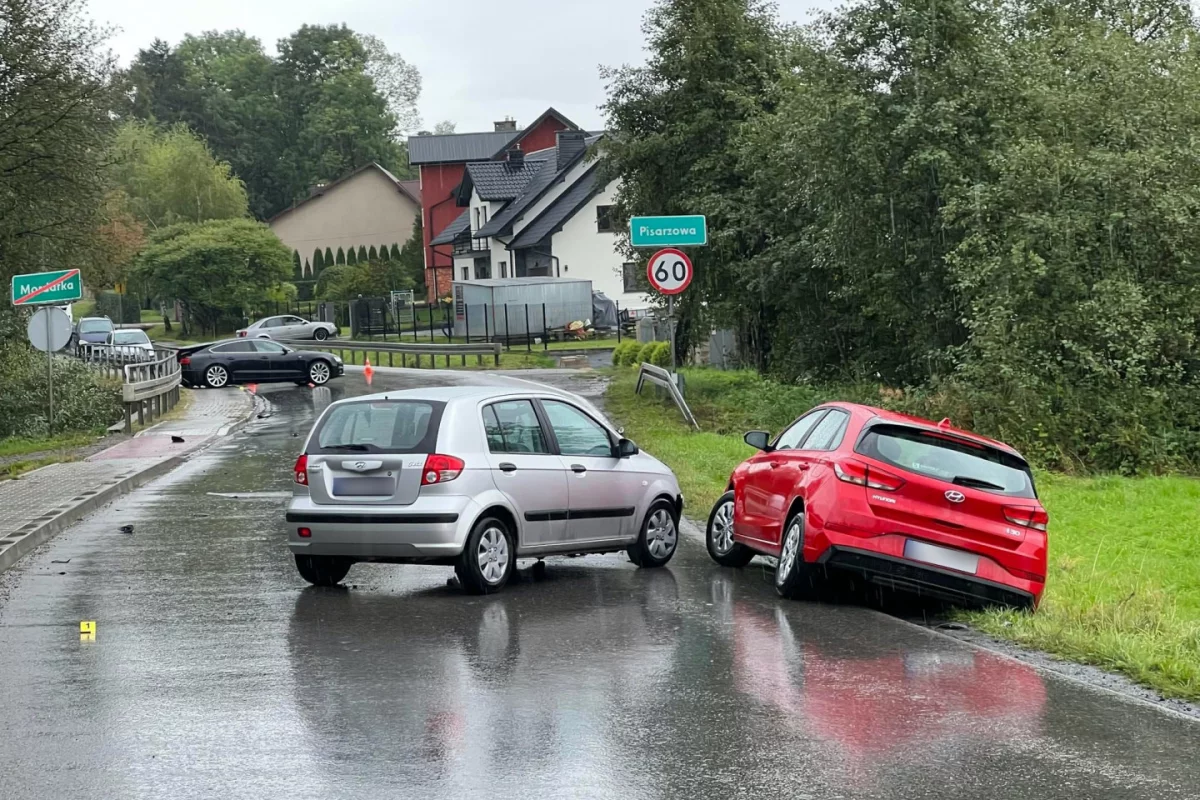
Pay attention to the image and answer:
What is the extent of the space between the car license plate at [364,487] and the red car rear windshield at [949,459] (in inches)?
132

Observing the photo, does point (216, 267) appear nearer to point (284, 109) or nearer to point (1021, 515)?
point (284, 109)

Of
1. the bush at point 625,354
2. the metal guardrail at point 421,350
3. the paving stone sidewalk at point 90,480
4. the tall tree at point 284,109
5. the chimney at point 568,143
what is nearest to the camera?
the paving stone sidewalk at point 90,480

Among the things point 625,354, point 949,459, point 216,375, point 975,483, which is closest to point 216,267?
point 216,375

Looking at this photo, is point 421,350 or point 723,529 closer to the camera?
point 723,529

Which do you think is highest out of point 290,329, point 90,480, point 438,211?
point 438,211

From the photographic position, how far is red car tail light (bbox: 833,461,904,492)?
10.9m

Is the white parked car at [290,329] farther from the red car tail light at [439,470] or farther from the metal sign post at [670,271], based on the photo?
the red car tail light at [439,470]

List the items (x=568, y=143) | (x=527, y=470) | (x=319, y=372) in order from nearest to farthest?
(x=527, y=470) < (x=319, y=372) < (x=568, y=143)

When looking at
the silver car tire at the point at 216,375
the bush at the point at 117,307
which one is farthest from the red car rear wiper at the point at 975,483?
the bush at the point at 117,307

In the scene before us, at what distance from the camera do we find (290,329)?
66500 mm

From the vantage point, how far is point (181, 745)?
7.02 metres

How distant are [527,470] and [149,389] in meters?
20.8

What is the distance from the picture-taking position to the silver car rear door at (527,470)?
11789 millimetres

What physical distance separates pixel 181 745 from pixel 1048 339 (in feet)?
54.8
